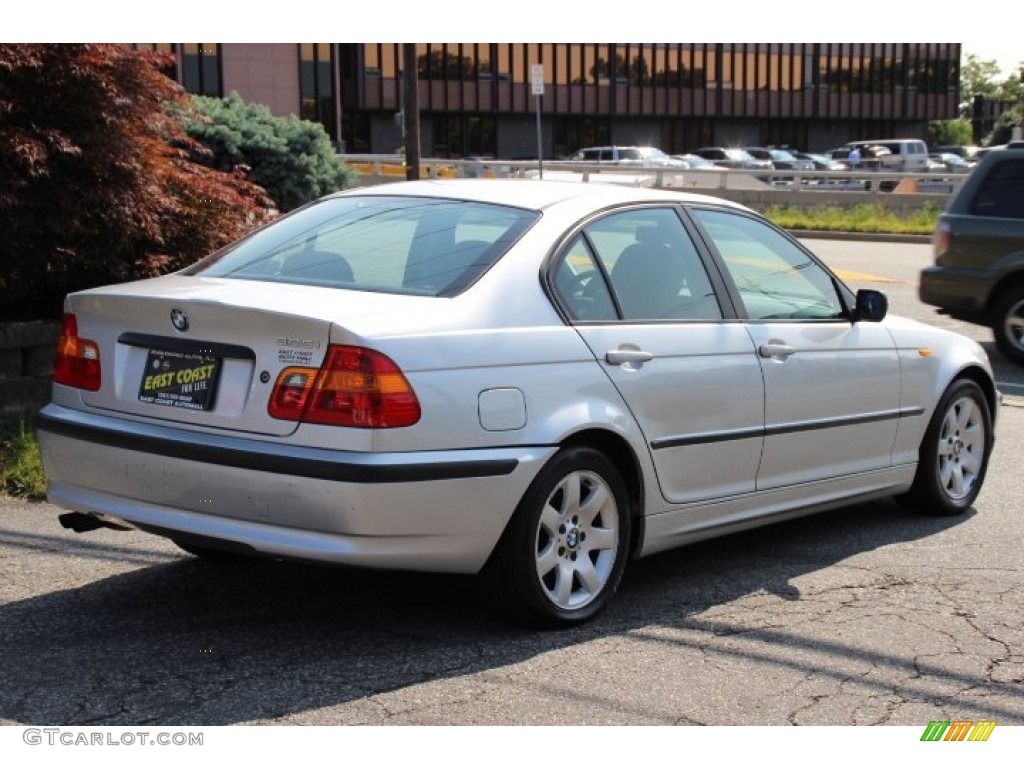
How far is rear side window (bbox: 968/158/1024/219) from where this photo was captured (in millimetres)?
12727

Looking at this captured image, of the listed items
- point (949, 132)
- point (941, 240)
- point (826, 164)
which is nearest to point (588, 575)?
point (941, 240)

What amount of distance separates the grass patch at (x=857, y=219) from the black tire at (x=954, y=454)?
21895mm

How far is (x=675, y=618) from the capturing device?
535cm

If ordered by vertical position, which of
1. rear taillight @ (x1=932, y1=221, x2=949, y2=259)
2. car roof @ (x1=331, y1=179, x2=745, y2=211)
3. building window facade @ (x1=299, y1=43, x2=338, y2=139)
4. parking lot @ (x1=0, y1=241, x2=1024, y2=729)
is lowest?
parking lot @ (x1=0, y1=241, x2=1024, y2=729)

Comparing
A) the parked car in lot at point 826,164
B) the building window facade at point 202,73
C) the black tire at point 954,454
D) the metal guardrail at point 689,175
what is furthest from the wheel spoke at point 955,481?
the building window facade at point 202,73

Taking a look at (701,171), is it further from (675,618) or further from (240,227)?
(675,618)

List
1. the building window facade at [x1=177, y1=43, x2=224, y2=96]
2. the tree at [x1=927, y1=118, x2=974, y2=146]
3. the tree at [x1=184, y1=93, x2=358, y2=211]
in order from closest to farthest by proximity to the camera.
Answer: the tree at [x1=184, y1=93, x2=358, y2=211]
the building window facade at [x1=177, y1=43, x2=224, y2=96]
the tree at [x1=927, y1=118, x2=974, y2=146]

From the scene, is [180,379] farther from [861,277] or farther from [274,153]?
[861,277]

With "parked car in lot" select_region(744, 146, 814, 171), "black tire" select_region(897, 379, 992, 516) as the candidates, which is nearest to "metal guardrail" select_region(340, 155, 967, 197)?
"parked car in lot" select_region(744, 146, 814, 171)

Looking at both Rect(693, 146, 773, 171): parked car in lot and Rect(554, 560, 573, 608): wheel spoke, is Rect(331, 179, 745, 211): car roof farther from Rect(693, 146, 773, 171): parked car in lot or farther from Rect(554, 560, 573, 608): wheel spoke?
Rect(693, 146, 773, 171): parked car in lot

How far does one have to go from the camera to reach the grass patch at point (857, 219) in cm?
2902

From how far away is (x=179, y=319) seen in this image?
4867mm

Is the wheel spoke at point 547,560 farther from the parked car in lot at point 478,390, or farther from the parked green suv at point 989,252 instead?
the parked green suv at point 989,252

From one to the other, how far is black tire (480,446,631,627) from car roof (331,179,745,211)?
107 centimetres
